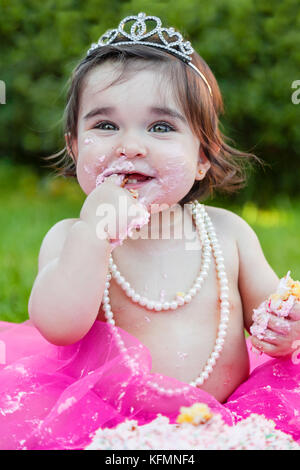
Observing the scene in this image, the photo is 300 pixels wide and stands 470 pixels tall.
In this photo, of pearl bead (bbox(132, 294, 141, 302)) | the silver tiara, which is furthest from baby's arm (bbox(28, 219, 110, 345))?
the silver tiara

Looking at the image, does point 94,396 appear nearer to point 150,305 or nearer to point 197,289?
point 150,305

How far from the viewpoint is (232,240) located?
78.9 inches

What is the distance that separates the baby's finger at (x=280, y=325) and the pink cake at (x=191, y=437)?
1.15 ft

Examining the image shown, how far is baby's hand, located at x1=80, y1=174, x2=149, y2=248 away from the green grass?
114 centimetres

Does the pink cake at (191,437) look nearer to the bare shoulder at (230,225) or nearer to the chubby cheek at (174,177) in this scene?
the chubby cheek at (174,177)

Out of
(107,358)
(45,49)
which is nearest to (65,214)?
(45,49)

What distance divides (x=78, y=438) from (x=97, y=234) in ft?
1.50

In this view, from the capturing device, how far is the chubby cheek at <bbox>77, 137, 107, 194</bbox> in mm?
1740

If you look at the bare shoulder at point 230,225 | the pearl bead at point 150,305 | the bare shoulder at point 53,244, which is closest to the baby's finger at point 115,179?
the bare shoulder at point 53,244

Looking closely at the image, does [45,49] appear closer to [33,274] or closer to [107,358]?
[33,274]

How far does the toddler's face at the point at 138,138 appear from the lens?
1.72 meters

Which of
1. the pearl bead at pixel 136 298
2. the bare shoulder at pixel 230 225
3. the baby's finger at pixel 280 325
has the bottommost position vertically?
the baby's finger at pixel 280 325

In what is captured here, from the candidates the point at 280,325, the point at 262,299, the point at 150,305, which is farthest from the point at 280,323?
the point at 150,305

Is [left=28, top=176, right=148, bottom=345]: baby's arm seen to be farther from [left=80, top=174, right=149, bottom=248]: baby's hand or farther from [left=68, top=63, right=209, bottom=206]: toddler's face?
[left=68, top=63, right=209, bottom=206]: toddler's face
